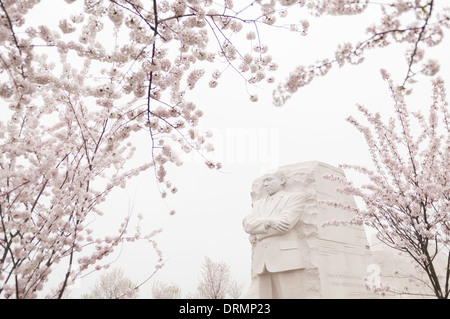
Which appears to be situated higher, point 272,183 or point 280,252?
point 272,183

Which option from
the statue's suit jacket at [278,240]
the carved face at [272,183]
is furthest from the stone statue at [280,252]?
the carved face at [272,183]

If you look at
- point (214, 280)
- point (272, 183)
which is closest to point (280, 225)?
point (272, 183)

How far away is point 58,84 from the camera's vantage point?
2.24m

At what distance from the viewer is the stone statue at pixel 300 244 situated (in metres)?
5.45

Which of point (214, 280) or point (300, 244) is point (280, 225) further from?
point (214, 280)

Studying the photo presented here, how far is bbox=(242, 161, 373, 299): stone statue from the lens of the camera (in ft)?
17.9

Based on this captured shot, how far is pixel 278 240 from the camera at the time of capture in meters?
5.64

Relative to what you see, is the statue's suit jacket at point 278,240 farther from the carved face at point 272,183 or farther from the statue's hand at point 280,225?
the carved face at point 272,183

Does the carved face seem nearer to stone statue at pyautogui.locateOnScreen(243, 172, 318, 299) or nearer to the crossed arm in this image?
stone statue at pyautogui.locateOnScreen(243, 172, 318, 299)

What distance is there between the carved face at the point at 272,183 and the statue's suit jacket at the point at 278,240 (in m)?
0.32

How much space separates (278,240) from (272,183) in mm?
1149

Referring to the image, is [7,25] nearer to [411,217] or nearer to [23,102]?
[23,102]
